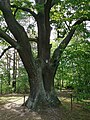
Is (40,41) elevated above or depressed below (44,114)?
above

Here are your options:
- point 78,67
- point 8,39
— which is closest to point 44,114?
point 78,67

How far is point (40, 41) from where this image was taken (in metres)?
11.3

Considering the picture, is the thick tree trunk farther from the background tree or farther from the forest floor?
the forest floor

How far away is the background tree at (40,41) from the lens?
9.55m

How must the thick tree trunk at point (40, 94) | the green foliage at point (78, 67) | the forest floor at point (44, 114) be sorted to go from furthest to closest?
the thick tree trunk at point (40, 94)
the forest floor at point (44, 114)
the green foliage at point (78, 67)

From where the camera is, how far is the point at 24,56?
9.90 metres

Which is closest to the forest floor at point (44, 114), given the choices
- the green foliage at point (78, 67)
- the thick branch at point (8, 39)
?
the green foliage at point (78, 67)

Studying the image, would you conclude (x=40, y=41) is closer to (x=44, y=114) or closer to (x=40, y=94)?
(x=40, y=94)

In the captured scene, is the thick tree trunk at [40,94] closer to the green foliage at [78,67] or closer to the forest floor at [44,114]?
the forest floor at [44,114]

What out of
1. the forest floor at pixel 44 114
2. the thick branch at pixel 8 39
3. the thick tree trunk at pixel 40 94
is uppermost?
the thick branch at pixel 8 39

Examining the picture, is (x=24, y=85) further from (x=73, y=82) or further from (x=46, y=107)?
(x=73, y=82)

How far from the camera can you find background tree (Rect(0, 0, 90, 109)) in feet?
31.3

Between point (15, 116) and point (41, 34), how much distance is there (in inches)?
173

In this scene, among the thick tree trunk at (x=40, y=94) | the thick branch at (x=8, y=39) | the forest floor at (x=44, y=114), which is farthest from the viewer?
the thick tree trunk at (x=40, y=94)
